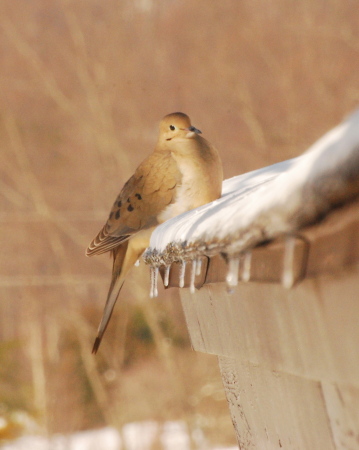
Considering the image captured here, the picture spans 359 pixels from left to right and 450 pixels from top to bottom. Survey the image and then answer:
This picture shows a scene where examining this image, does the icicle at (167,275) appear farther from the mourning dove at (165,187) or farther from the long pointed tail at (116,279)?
the long pointed tail at (116,279)

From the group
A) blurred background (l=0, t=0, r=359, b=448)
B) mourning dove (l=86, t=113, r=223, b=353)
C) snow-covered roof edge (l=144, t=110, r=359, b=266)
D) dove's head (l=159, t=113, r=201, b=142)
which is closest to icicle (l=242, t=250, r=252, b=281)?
snow-covered roof edge (l=144, t=110, r=359, b=266)

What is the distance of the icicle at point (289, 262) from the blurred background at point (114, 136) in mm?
5376

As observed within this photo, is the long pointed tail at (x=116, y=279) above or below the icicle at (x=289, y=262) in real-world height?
above

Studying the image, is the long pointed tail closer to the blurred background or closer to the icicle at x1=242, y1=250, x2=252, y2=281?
the icicle at x1=242, y1=250, x2=252, y2=281

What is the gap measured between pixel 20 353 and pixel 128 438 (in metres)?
1.20

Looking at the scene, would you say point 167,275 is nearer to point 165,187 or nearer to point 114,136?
point 165,187

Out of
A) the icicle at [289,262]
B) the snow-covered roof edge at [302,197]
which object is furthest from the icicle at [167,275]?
the icicle at [289,262]

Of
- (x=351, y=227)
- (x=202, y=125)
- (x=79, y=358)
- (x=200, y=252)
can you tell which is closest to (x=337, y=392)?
(x=200, y=252)

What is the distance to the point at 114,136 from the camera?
6.12 metres

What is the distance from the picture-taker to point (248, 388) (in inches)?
46.3

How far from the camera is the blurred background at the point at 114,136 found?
19.9ft

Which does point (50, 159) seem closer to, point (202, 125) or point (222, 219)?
point (202, 125)

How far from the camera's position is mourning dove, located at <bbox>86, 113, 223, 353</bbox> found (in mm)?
1869

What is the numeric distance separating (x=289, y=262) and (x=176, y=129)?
146 centimetres
